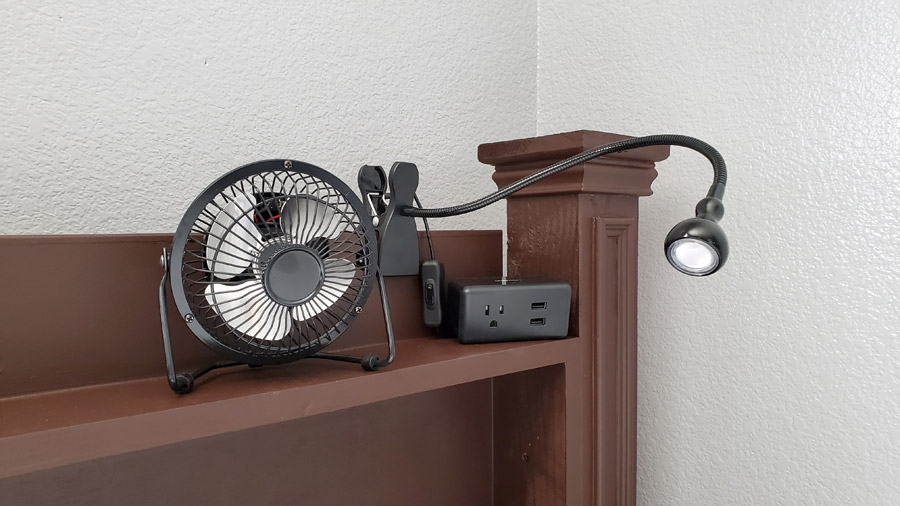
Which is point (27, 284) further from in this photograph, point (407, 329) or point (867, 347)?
point (867, 347)

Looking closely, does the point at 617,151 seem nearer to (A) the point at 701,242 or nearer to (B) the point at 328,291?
(A) the point at 701,242

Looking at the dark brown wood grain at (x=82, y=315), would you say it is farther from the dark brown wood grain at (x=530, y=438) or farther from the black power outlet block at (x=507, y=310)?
the dark brown wood grain at (x=530, y=438)

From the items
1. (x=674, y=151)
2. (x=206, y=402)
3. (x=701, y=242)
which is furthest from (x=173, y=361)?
(x=674, y=151)

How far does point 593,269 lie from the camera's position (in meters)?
0.97

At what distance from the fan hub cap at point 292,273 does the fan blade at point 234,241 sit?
0.08ft

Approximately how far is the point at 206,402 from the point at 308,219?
243mm

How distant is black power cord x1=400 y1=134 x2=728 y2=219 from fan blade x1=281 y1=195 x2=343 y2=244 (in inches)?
8.2

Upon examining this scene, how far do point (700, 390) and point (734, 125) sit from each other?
528mm

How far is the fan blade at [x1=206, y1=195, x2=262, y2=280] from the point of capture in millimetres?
608

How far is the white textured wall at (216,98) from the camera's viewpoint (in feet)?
2.57

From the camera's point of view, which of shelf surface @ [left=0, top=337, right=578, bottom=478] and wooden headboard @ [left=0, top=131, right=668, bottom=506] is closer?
shelf surface @ [left=0, top=337, right=578, bottom=478]

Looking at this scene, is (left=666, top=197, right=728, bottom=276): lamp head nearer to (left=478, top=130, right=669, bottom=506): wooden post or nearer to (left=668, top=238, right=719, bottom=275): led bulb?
(left=668, top=238, right=719, bottom=275): led bulb

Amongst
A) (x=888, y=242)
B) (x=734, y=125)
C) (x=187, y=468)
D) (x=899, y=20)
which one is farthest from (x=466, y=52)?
(x=187, y=468)

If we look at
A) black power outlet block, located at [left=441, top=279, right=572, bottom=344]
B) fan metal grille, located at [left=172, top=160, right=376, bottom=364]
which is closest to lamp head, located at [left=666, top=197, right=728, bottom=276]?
black power outlet block, located at [left=441, top=279, right=572, bottom=344]
